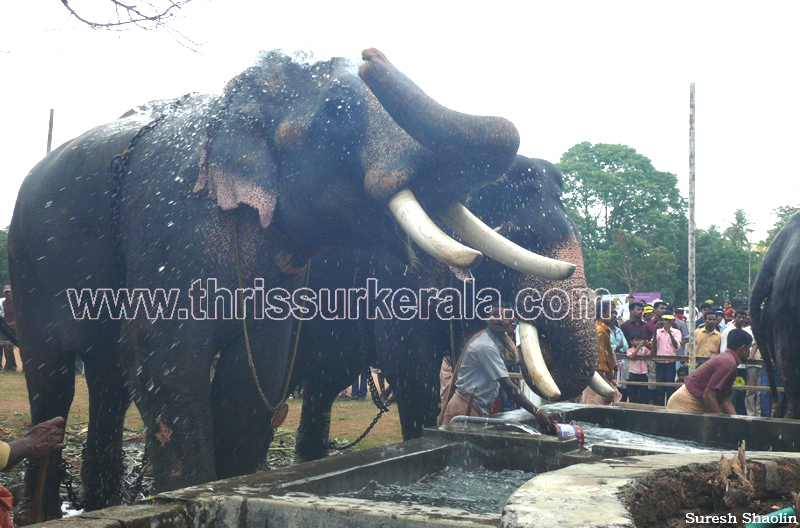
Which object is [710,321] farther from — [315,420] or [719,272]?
[719,272]

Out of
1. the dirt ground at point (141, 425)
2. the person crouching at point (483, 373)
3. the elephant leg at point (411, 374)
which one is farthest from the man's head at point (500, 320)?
the dirt ground at point (141, 425)

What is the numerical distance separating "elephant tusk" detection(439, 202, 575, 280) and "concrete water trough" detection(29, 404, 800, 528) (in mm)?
721

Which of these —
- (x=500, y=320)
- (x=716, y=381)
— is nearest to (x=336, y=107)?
(x=500, y=320)

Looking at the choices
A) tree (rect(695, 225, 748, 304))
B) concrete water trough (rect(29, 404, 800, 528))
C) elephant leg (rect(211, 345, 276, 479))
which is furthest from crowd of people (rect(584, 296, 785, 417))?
tree (rect(695, 225, 748, 304))

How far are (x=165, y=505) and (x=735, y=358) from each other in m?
5.17

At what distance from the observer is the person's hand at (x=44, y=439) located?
3.11 metres

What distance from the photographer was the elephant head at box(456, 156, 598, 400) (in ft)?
15.1

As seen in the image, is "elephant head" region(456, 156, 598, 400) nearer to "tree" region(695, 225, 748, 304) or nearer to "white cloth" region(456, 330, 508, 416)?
"white cloth" region(456, 330, 508, 416)

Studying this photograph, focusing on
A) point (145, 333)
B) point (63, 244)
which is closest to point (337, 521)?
point (145, 333)

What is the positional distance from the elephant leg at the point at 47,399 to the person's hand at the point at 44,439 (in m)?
1.11

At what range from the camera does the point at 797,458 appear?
97.1 inches

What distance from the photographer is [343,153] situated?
356 centimetres

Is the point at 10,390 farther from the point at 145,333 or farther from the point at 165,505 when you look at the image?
the point at 165,505

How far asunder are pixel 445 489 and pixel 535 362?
3.96ft
